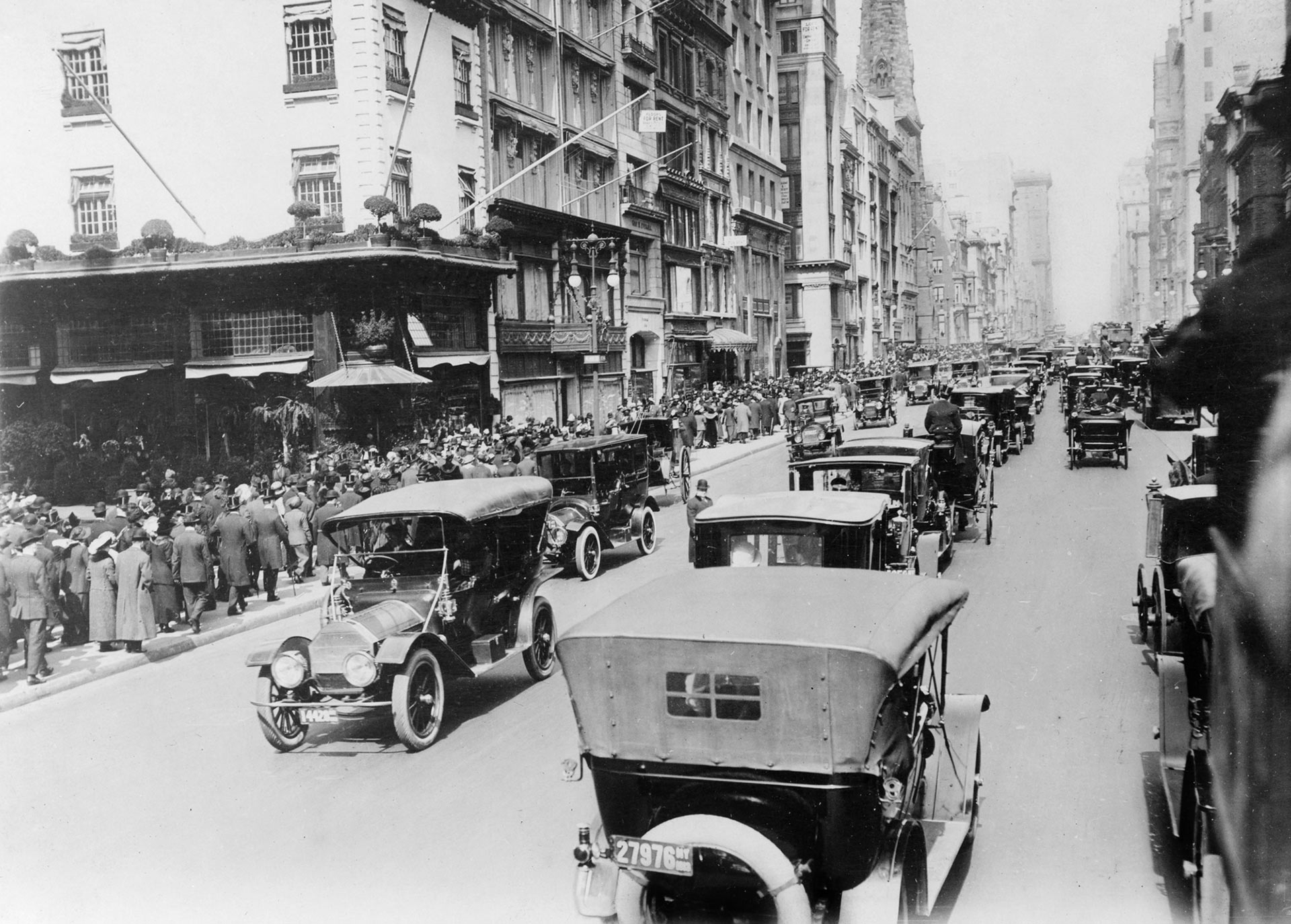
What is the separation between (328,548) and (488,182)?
57.6 ft

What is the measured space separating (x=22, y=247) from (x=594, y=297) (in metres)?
18.5

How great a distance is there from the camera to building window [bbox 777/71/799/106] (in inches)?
2970

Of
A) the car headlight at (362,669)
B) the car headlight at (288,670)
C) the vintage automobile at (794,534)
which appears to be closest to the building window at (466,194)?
the vintage automobile at (794,534)

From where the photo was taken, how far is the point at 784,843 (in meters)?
5.09

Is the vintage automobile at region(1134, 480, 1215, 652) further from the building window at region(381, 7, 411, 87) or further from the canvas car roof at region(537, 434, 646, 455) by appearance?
the building window at region(381, 7, 411, 87)

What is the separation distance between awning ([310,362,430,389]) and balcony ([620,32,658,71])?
22.6m

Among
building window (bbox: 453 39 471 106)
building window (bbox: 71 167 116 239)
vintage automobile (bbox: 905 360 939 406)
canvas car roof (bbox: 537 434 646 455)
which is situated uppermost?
→ building window (bbox: 453 39 471 106)

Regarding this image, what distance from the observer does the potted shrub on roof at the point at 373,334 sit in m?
24.5

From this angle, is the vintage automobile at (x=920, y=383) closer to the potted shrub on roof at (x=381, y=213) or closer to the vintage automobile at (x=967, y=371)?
the vintage automobile at (x=967, y=371)

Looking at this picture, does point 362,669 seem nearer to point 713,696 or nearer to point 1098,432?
point 713,696

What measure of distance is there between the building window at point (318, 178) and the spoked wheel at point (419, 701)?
→ 18.3 meters

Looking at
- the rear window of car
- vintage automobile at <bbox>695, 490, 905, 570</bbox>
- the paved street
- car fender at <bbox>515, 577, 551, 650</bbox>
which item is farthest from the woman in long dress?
the rear window of car

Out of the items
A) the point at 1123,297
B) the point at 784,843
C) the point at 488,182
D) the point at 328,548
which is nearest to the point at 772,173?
the point at 488,182

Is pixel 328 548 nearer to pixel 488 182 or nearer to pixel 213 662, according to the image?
pixel 213 662
